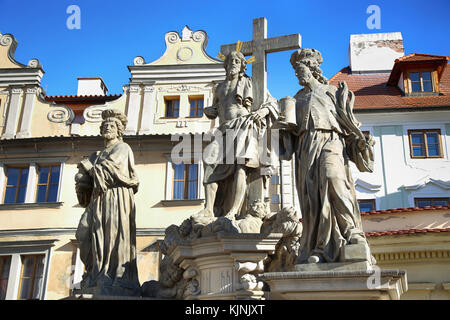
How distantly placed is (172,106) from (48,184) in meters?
5.64

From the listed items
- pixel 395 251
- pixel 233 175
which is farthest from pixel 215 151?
pixel 395 251

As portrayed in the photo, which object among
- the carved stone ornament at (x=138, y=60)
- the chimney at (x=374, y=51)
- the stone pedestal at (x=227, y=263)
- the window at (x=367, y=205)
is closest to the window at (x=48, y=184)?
the carved stone ornament at (x=138, y=60)

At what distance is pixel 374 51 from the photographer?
2789 cm

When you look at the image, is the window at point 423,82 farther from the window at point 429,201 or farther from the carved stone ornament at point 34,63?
the carved stone ornament at point 34,63

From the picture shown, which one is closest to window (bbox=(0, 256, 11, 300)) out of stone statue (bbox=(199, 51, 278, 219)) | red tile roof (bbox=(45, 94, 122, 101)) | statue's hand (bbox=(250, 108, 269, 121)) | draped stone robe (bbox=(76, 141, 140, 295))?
red tile roof (bbox=(45, 94, 122, 101))

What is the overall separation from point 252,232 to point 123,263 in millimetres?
1766

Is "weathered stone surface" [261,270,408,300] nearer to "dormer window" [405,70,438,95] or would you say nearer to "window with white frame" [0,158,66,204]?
"window with white frame" [0,158,66,204]

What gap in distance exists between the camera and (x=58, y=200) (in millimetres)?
21188

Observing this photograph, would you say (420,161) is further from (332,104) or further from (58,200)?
(332,104)

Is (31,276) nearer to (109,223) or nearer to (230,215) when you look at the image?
(109,223)

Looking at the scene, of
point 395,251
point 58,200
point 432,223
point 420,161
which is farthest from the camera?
point 420,161

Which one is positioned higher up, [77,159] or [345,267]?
[77,159]

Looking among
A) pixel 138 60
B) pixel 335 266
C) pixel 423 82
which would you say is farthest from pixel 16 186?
pixel 335 266

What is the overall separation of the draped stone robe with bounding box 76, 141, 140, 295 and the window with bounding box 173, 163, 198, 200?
43.9ft
